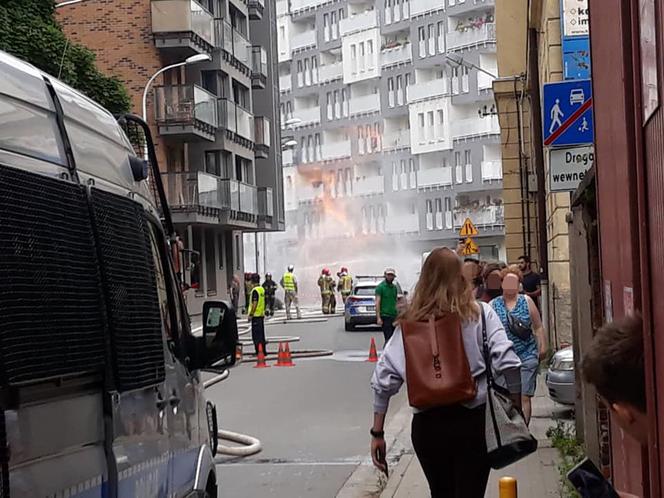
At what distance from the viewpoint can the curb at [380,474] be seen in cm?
1030

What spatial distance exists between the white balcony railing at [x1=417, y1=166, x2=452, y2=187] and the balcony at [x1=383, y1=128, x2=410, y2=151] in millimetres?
2824

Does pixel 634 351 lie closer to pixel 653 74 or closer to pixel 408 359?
pixel 653 74

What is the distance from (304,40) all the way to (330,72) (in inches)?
189

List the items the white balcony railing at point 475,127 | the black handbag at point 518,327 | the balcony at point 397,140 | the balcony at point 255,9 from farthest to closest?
the balcony at point 397,140, the white balcony railing at point 475,127, the balcony at point 255,9, the black handbag at point 518,327

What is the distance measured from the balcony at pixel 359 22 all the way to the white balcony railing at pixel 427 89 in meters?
6.88

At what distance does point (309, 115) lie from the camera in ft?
302

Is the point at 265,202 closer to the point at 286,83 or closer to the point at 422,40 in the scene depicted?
the point at 422,40

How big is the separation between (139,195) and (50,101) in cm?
120

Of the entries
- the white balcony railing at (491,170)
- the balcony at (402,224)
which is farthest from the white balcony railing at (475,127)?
the balcony at (402,224)

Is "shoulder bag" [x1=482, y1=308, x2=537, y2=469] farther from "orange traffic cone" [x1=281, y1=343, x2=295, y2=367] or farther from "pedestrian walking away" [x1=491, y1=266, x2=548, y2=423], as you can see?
"orange traffic cone" [x1=281, y1=343, x2=295, y2=367]

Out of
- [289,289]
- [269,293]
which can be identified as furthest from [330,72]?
[289,289]

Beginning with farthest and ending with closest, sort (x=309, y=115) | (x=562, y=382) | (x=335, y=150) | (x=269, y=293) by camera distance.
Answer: (x=309, y=115) → (x=335, y=150) → (x=269, y=293) → (x=562, y=382)

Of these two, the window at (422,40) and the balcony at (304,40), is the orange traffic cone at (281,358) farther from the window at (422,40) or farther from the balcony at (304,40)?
the balcony at (304,40)

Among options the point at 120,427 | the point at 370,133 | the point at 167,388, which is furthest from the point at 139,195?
the point at 370,133
